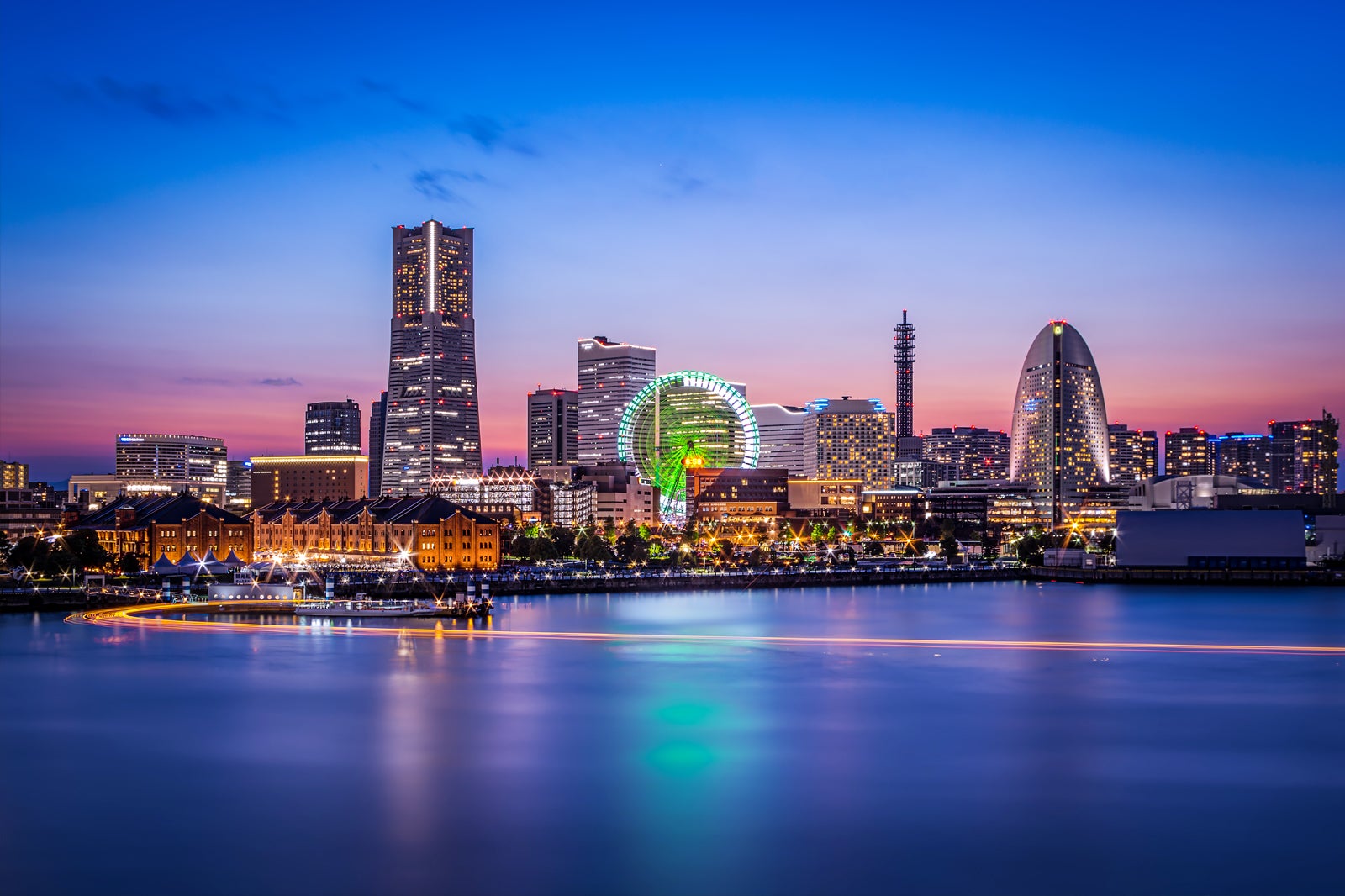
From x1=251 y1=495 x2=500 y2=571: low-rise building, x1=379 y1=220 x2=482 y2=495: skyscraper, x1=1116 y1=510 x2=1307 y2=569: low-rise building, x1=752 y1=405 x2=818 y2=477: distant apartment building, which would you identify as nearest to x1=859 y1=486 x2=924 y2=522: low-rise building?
x1=752 y1=405 x2=818 y2=477: distant apartment building

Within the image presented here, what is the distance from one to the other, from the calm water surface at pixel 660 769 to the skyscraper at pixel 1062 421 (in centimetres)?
8254

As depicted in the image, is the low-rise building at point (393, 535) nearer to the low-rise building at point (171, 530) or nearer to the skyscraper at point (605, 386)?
the low-rise building at point (171, 530)

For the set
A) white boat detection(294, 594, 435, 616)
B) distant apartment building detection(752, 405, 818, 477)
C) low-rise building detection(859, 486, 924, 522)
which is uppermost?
distant apartment building detection(752, 405, 818, 477)

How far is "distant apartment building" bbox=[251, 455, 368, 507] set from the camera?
411 ft

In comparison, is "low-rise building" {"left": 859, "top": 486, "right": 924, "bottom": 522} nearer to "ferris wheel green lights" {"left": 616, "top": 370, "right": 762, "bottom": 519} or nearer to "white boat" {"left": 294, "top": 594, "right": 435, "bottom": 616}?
"ferris wheel green lights" {"left": 616, "top": 370, "right": 762, "bottom": 519}

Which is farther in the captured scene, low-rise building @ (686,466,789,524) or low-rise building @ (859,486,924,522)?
low-rise building @ (859,486,924,522)

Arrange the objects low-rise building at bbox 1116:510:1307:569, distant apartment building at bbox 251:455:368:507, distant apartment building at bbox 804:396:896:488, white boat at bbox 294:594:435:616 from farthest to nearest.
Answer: distant apartment building at bbox 804:396:896:488
distant apartment building at bbox 251:455:368:507
low-rise building at bbox 1116:510:1307:569
white boat at bbox 294:594:435:616

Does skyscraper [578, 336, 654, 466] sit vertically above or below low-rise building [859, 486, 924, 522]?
above

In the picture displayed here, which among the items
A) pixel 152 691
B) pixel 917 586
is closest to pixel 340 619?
pixel 152 691

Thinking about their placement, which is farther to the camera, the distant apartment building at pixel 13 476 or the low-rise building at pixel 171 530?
the distant apartment building at pixel 13 476

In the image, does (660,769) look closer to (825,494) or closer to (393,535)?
(393,535)

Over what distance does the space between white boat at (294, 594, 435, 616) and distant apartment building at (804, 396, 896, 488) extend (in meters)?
99.9

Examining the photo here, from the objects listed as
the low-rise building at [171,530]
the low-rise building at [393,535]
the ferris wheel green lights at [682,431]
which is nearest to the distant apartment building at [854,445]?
the ferris wheel green lights at [682,431]

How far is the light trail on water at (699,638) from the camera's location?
1278 inches
